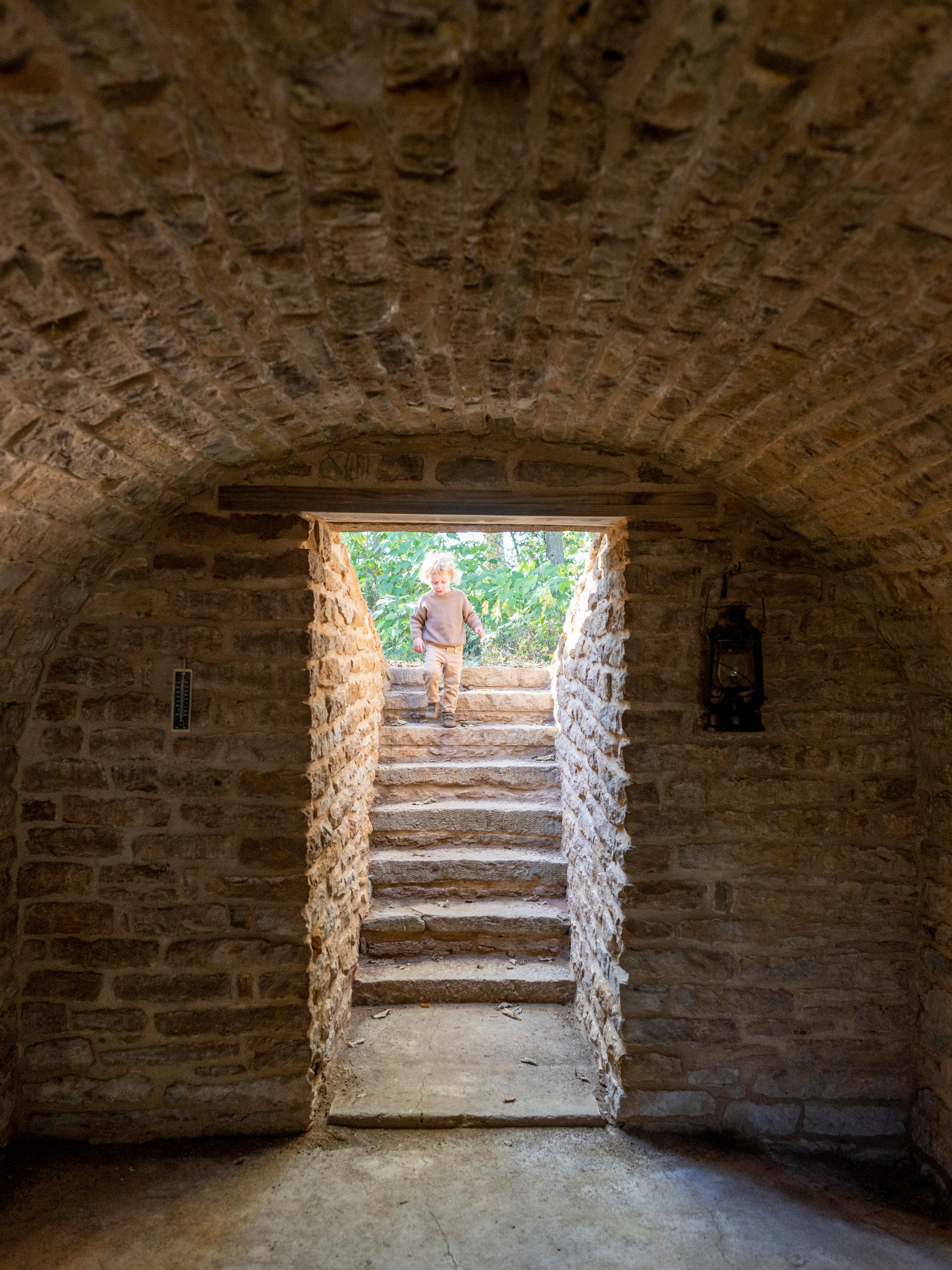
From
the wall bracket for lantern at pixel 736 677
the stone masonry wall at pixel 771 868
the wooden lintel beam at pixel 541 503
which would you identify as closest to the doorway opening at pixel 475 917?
the wooden lintel beam at pixel 541 503

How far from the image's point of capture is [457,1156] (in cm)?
285

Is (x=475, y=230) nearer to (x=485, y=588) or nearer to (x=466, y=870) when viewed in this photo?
(x=466, y=870)

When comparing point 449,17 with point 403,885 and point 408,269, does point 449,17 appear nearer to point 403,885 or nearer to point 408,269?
point 408,269

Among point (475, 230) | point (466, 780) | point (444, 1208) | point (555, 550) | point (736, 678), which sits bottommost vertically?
point (444, 1208)

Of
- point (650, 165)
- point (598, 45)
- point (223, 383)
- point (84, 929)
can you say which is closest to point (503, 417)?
point (223, 383)

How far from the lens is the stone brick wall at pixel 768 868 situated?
296cm

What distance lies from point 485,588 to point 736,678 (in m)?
5.59

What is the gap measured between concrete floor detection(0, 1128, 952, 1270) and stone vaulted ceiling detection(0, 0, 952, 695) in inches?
84.5

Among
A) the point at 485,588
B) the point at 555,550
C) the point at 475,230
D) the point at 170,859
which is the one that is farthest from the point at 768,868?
the point at 555,550

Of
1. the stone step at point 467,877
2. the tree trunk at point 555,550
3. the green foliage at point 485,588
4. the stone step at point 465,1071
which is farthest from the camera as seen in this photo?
the tree trunk at point 555,550

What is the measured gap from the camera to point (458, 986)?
378cm

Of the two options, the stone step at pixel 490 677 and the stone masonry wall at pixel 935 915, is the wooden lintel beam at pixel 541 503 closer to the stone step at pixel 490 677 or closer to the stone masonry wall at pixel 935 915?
the stone masonry wall at pixel 935 915

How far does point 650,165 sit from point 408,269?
552 mm

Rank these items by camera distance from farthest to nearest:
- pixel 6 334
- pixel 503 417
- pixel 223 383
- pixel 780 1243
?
1. pixel 503 417
2. pixel 780 1243
3. pixel 223 383
4. pixel 6 334
